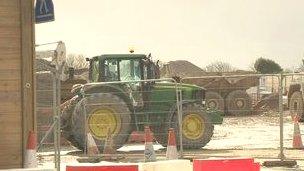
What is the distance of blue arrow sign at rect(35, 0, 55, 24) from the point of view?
29.8 feet

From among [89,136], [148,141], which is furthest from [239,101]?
[148,141]

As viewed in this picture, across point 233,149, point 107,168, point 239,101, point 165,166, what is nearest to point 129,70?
point 233,149

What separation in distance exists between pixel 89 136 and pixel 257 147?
447 centimetres

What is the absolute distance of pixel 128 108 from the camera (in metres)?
18.2

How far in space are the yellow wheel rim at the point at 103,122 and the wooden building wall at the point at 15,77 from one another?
351 inches

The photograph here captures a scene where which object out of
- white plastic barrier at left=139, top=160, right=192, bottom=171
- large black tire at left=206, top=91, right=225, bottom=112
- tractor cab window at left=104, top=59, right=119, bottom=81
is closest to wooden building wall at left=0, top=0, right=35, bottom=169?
white plastic barrier at left=139, top=160, right=192, bottom=171

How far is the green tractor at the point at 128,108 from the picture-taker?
58.4ft

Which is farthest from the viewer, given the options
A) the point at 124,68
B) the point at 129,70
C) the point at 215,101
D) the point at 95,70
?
the point at 215,101

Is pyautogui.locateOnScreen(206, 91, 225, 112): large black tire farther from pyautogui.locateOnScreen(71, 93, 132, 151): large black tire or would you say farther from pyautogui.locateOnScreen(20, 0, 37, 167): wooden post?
pyautogui.locateOnScreen(20, 0, 37, 167): wooden post

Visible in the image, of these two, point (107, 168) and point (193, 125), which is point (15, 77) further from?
point (193, 125)

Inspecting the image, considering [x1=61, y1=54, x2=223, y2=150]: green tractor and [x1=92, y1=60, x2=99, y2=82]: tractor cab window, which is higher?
[x1=92, y1=60, x2=99, y2=82]: tractor cab window

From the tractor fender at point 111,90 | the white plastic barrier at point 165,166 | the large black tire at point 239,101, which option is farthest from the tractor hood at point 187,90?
the large black tire at point 239,101

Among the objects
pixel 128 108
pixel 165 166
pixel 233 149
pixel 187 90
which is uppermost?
pixel 187 90

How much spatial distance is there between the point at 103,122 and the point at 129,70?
1976 millimetres
